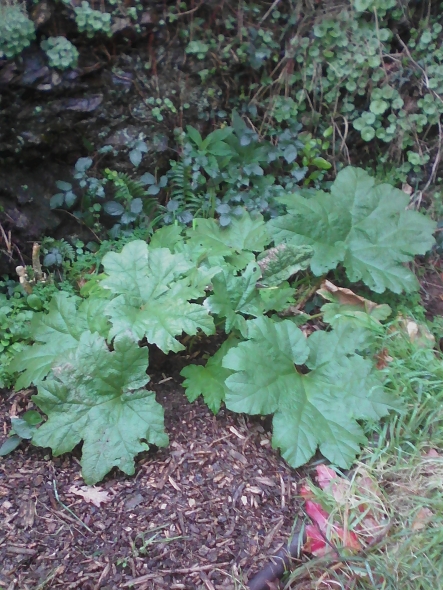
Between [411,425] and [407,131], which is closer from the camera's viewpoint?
[411,425]

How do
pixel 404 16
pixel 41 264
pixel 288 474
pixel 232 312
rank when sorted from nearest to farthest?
pixel 288 474 < pixel 232 312 < pixel 41 264 < pixel 404 16

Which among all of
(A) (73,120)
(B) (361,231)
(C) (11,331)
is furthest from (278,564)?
(A) (73,120)

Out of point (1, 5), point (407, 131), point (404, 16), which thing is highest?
point (404, 16)

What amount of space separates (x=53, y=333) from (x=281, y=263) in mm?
1149

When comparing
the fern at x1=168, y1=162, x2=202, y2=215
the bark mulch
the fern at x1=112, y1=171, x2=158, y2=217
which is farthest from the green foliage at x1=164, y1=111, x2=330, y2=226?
the bark mulch

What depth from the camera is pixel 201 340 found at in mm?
2479

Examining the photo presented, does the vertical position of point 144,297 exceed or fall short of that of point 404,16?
it falls short

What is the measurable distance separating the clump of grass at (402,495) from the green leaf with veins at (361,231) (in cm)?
39

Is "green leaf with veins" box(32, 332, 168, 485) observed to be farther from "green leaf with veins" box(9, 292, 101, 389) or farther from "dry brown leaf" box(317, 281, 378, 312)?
"dry brown leaf" box(317, 281, 378, 312)

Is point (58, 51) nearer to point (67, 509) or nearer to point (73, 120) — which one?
point (73, 120)

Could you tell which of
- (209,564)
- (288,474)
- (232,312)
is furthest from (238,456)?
(232,312)

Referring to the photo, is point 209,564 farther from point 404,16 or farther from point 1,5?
point 404,16

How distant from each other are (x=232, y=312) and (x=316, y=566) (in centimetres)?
106

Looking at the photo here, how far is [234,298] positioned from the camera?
231 centimetres
